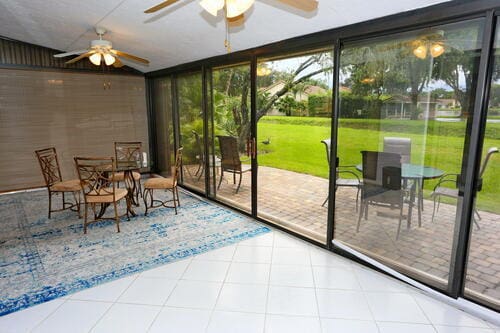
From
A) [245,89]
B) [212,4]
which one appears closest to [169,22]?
[245,89]

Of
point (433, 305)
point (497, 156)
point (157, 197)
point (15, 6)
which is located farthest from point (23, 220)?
point (497, 156)

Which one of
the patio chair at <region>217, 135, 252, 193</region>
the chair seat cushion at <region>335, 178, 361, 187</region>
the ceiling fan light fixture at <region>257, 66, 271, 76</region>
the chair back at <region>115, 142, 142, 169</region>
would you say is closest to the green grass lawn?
the chair seat cushion at <region>335, 178, 361, 187</region>

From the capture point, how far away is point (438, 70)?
234 centimetres

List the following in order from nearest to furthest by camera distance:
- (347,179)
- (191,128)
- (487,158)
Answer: (487,158), (347,179), (191,128)

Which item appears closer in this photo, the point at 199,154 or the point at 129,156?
the point at 129,156

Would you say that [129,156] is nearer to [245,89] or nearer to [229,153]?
[229,153]

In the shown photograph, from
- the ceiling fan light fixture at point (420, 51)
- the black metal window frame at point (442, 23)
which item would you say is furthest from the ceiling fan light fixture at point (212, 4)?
the ceiling fan light fixture at point (420, 51)

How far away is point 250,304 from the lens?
2441 millimetres

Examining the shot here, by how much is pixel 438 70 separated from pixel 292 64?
6.15 ft

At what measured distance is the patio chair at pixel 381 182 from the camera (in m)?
2.73

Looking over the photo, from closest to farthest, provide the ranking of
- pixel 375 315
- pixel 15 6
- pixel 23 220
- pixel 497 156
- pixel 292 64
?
pixel 497 156, pixel 375 315, pixel 15 6, pixel 292 64, pixel 23 220

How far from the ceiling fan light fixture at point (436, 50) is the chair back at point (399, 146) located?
67 cm

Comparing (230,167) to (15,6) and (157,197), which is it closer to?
(157,197)

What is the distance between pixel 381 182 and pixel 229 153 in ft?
8.32
